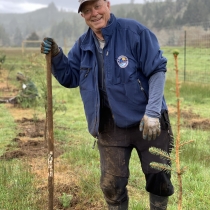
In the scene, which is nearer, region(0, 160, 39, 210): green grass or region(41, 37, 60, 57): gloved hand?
region(41, 37, 60, 57): gloved hand

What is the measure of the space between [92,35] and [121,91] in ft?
1.67

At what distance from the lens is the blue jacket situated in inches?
98.3

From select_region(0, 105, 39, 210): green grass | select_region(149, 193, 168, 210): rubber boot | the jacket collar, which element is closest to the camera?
the jacket collar

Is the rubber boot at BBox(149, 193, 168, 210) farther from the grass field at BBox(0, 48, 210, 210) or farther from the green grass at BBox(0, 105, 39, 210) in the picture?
the green grass at BBox(0, 105, 39, 210)

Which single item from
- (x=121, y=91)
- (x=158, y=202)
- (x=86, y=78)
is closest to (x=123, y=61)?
(x=121, y=91)

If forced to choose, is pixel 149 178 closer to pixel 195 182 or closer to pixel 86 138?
pixel 195 182

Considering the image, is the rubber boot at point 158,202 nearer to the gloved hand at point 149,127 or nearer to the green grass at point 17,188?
the gloved hand at point 149,127

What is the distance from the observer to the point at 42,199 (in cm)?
339

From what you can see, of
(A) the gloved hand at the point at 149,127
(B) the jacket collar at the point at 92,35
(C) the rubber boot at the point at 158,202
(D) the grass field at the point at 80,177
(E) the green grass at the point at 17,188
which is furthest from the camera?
(D) the grass field at the point at 80,177

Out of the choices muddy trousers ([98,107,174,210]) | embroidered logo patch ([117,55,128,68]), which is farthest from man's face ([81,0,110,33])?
muddy trousers ([98,107,174,210])

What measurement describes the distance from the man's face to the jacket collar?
0.04 meters

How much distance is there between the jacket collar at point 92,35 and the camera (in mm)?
2525

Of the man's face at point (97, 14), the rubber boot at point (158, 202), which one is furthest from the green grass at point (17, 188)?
the man's face at point (97, 14)

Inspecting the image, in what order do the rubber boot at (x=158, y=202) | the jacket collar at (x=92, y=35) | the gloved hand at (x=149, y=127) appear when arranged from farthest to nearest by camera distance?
the rubber boot at (x=158, y=202), the jacket collar at (x=92, y=35), the gloved hand at (x=149, y=127)
